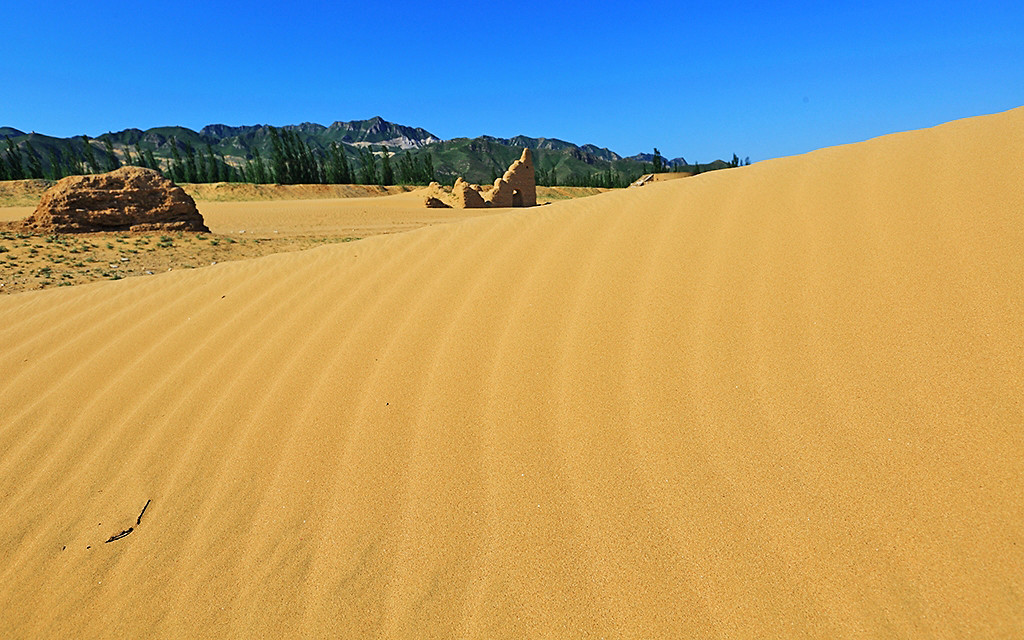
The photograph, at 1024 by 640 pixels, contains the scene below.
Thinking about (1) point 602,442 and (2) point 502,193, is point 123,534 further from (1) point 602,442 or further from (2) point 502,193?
(2) point 502,193

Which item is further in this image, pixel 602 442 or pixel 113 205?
pixel 113 205

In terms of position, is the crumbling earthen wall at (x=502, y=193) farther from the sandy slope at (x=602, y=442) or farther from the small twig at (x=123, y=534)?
the small twig at (x=123, y=534)

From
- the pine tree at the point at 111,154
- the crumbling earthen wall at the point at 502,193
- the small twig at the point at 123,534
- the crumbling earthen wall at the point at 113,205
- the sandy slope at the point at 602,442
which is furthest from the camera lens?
the pine tree at the point at 111,154

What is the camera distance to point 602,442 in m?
1.90

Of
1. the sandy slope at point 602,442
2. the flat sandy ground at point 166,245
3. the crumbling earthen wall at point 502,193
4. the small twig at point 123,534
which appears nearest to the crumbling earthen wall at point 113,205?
the flat sandy ground at point 166,245

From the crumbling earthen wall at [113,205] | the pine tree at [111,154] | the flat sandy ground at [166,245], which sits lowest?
the flat sandy ground at [166,245]

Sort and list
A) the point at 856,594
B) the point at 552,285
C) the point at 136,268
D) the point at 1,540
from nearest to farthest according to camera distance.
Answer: the point at 856,594 < the point at 1,540 < the point at 552,285 < the point at 136,268

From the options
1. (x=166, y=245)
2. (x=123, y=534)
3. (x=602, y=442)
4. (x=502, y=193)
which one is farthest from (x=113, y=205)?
(x=502, y=193)

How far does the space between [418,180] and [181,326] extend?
198ft

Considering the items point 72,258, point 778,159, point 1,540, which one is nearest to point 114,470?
point 1,540

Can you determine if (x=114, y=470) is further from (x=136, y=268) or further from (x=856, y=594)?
(x=136, y=268)

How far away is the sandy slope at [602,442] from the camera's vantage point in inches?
55.7

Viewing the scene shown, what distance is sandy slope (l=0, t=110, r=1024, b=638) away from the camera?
1416 millimetres

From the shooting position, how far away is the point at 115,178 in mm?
12578
